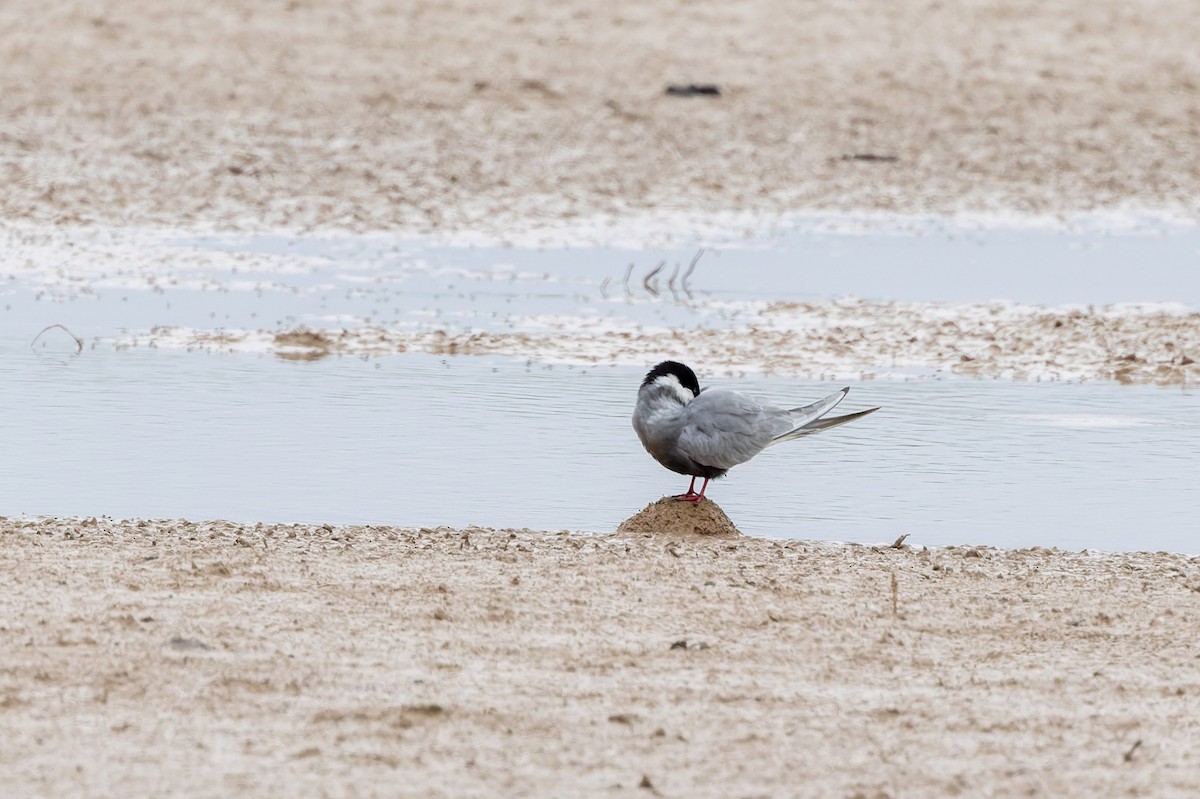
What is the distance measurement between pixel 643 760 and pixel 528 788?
0.36 m

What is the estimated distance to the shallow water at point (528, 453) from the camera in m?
7.88

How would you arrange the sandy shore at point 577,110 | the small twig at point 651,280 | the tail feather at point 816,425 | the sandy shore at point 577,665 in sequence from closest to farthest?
the sandy shore at point 577,665 < the tail feather at point 816,425 < the small twig at point 651,280 < the sandy shore at point 577,110

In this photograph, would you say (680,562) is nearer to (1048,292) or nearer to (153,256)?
(1048,292)

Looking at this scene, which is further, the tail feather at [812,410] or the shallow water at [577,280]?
the shallow water at [577,280]

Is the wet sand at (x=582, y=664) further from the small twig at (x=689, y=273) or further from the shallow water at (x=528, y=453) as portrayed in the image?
the small twig at (x=689, y=273)

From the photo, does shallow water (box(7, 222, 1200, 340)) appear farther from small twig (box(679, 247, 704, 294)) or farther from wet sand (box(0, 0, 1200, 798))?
wet sand (box(0, 0, 1200, 798))

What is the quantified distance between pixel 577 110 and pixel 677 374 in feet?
44.8

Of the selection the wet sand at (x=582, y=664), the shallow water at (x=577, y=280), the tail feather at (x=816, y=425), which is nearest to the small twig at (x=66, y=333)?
the shallow water at (x=577, y=280)

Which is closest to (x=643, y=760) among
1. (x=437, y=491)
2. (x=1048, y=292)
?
(x=437, y=491)

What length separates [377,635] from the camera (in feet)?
19.3

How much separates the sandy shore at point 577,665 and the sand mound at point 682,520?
12cm

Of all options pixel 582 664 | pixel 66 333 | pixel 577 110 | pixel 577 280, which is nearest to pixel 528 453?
pixel 582 664

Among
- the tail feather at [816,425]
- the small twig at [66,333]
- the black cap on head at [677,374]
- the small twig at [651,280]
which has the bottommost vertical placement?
the small twig at [66,333]

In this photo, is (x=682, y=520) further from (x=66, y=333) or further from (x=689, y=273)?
(x=689, y=273)
